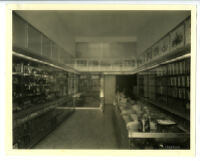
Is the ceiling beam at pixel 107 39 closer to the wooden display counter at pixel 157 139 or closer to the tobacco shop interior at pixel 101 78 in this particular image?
the tobacco shop interior at pixel 101 78

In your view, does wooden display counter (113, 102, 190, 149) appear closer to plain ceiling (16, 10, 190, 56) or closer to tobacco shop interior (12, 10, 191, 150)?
tobacco shop interior (12, 10, 191, 150)

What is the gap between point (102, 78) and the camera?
1531mm

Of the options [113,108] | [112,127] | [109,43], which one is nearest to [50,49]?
[109,43]

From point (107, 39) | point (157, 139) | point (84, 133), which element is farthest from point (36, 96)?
point (157, 139)

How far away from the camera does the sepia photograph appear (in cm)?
129

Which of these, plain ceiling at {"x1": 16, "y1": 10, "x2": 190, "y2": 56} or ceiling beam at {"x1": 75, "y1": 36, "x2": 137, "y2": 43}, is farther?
ceiling beam at {"x1": 75, "y1": 36, "x2": 137, "y2": 43}

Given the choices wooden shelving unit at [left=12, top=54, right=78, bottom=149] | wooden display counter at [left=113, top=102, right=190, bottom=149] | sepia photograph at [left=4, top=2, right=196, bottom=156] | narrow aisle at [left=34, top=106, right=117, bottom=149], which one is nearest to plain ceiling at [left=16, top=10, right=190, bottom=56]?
sepia photograph at [left=4, top=2, right=196, bottom=156]

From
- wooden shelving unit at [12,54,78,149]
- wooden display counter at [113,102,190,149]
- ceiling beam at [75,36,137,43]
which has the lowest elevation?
wooden display counter at [113,102,190,149]

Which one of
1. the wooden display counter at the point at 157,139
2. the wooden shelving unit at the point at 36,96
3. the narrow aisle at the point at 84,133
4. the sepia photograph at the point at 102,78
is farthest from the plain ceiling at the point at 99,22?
the wooden display counter at the point at 157,139

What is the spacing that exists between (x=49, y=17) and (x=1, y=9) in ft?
1.38

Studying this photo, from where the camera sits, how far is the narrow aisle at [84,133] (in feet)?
4.28

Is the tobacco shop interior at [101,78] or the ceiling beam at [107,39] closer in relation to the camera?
the tobacco shop interior at [101,78]

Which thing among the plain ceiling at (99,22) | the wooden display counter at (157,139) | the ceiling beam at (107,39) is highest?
the plain ceiling at (99,22)
